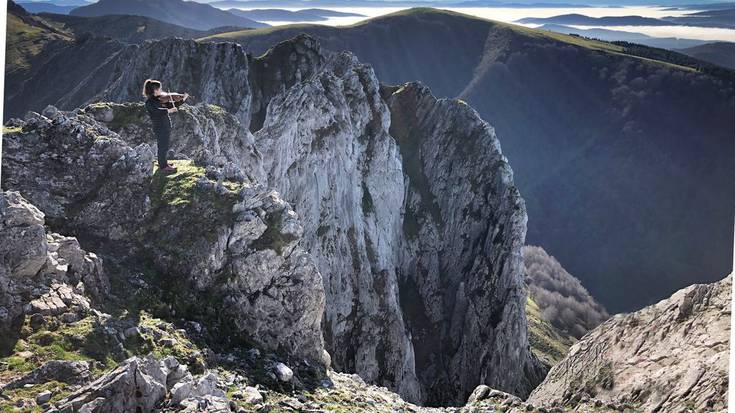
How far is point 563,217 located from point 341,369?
119934 millimetres

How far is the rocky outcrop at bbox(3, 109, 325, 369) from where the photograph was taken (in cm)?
2083

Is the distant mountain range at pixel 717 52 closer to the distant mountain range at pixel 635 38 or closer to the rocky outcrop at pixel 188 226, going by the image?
the distant mountain range at pixel 635 38

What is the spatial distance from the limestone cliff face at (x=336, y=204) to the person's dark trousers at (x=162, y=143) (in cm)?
71

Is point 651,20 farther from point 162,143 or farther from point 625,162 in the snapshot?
point 625,162

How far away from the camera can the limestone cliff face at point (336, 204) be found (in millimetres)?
22203

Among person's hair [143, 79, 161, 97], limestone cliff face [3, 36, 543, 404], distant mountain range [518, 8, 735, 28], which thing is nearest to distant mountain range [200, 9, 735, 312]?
limestone cliff face [3, 36, 543, 404]

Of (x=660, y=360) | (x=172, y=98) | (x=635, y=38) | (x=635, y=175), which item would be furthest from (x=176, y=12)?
(x=635, y=175)

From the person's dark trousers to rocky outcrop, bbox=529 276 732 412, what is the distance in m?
20.2

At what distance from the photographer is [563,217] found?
158 meters

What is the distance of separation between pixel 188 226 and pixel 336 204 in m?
43.6

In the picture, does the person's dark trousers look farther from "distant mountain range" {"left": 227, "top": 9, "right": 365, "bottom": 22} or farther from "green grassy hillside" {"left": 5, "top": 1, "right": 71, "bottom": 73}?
"green grassy hillside" {"left": 5, "top": 1, "right": 71, "bottom": 73}

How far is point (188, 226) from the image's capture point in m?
21.9

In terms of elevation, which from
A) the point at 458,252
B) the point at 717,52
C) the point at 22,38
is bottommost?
the point at 458,252

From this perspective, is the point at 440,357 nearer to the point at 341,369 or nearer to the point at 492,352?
the point at 492,352
